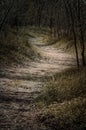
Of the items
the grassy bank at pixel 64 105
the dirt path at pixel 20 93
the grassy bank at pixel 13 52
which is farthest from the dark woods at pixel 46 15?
the grassy bank at pixel 64 105

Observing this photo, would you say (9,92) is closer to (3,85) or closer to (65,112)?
(3,85)

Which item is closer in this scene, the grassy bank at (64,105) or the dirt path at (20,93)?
the grassy bank at (64,105)

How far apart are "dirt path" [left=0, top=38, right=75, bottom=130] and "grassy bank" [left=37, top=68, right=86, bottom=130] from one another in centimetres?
43

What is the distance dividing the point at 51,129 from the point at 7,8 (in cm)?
1494

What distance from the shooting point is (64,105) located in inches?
418

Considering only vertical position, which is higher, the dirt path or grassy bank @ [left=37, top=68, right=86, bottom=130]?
grassy bank @ [left=37, top=68, right=86, bottom=130]

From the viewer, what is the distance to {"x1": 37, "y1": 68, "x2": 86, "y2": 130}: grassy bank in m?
9.22

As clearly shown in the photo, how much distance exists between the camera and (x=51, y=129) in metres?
8.99

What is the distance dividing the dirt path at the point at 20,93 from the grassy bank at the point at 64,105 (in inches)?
16.8

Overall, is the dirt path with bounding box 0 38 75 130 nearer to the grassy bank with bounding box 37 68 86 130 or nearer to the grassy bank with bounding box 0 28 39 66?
the grassy bank with bounding box 37 68 86 130

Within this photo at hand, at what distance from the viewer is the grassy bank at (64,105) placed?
9219mm

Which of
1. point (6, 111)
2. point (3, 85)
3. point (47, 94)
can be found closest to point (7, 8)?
point (3, 85)

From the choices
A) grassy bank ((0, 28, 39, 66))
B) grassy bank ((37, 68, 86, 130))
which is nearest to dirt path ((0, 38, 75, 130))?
grassy bank ((37, 68, 86, 130))

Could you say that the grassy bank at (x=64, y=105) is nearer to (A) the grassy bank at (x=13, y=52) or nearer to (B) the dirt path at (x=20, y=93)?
(B) the dirt path at (x=20, y=93)
